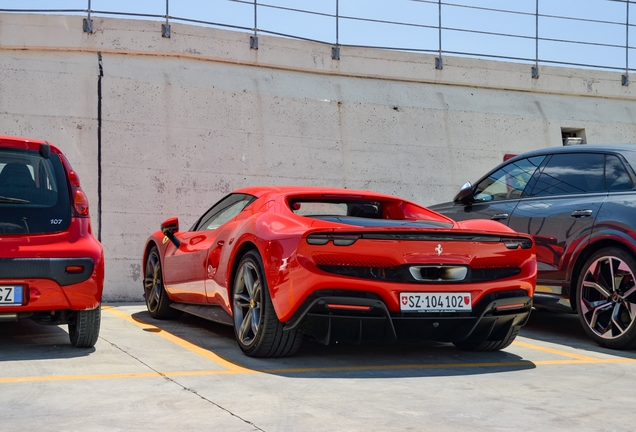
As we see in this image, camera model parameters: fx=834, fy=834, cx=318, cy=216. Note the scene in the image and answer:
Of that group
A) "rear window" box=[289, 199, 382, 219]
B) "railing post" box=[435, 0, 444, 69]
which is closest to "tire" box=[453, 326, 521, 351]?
"rear window" box=[289, 199, 382, 219]

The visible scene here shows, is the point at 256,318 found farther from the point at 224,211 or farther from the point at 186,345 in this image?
the point at 224,211

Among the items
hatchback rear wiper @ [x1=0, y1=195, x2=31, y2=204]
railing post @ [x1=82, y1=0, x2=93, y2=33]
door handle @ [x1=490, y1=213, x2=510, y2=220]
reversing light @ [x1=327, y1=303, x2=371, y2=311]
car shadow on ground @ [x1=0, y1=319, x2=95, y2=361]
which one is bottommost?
car shadow on ground @ [x1=0, y1=319, x2=95, y2=361]

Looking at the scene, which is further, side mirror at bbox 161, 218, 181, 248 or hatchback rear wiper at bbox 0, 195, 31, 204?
side mirror at bbox 161, 218, 181, 248

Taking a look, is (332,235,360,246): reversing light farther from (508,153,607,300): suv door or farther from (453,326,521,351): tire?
(508,153,607,300): suv door

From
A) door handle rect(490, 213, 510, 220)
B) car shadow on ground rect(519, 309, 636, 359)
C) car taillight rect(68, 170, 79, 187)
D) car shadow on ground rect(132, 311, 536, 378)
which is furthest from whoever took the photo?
door handle rect(490, 213, 510, 220)

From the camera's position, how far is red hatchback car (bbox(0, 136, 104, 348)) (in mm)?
5555

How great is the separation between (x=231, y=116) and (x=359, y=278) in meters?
6.47

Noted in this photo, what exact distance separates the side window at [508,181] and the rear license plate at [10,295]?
4.56 meters

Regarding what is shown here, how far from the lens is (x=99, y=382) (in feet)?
15.6

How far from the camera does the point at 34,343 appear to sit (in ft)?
20.4

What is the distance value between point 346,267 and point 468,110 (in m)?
8.50

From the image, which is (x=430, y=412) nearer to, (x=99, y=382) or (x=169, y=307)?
(x=99, y=382)

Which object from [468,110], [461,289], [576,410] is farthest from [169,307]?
[468,110]

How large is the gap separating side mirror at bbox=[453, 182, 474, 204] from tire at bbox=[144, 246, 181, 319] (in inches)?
116
